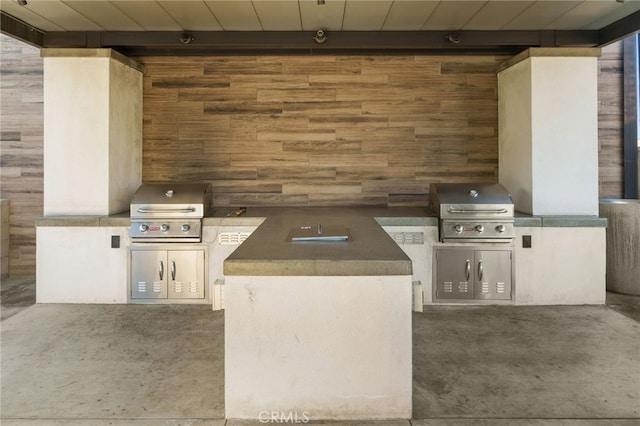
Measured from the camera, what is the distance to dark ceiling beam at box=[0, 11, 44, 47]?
3664 millimetres

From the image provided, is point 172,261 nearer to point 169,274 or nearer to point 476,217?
point 169,274

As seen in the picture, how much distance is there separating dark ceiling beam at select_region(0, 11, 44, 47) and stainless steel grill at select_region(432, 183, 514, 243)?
3866mm

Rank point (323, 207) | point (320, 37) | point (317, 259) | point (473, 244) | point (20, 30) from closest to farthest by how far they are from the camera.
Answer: point (317, 259)
point (20, 30)
point (473, 244)
point (320, 37)
point (323, 207)

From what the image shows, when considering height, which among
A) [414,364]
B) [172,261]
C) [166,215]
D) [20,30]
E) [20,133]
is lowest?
[414,364]

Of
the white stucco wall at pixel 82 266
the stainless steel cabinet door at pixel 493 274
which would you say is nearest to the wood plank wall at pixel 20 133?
the white stucco wall at pixel 82 266

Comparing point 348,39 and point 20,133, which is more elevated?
point 348,39

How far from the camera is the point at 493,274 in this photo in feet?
12.9

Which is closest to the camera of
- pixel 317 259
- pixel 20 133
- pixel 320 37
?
pixel 317 259

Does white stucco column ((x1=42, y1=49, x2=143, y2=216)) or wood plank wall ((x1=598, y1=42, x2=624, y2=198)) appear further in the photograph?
wood plank wall ((x1=598, y1=42, x2=624, y2=198))

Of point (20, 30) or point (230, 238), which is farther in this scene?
point (230, 238)

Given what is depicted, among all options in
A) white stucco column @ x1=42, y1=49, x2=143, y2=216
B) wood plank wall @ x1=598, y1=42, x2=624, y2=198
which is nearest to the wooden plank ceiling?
white stucco column @ x1=42, y1=49, x2=143, y2=216

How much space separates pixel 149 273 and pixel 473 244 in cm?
292

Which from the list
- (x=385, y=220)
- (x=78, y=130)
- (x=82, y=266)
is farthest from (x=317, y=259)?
(x=78, y=130)

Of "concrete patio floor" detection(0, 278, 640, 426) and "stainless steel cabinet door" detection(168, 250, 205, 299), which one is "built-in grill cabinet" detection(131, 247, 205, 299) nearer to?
"stainless steel cabinet door" detection(168, 250, 205, 299)
